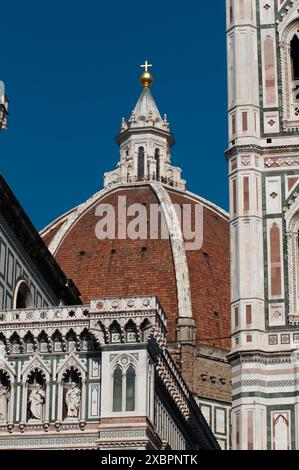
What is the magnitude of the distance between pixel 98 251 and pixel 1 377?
3461 cm

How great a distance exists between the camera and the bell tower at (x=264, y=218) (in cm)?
2442

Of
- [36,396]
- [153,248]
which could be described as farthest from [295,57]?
[153,248]

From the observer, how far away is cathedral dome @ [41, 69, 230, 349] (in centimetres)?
5862

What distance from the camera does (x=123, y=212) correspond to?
62.6 m

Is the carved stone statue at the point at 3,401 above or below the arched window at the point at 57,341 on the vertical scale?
below

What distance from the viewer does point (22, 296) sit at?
31969 millimetres

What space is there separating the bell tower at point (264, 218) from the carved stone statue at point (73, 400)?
3323mm

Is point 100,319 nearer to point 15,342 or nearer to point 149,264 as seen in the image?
point 15,342

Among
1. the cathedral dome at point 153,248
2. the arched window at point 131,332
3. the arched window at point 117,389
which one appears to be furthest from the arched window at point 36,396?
the cathedral dome at point 153,248

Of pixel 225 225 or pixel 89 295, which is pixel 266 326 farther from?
pixel 225 225

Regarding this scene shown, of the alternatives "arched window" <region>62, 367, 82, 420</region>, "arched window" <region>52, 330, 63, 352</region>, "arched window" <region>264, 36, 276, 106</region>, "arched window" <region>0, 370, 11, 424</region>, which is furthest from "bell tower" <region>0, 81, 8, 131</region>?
"arched window" <region>264, 36, 276, 106</region>

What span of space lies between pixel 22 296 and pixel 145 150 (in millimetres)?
35634

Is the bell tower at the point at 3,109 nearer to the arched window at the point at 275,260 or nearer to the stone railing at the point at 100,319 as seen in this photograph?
the stone railing at the point at 100,319

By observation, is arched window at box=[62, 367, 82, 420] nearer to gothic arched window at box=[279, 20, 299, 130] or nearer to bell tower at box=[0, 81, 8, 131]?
bell tower at box=[0, 81, 8, 131]
